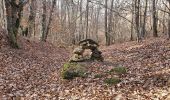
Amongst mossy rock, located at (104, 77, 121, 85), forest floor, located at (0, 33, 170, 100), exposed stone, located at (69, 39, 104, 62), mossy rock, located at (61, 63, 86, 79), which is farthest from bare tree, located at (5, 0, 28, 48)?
mossy rock, located at (104, 77, 121, 85)

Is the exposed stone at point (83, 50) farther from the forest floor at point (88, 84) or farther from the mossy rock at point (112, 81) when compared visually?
the mossy rock at point (112, 81)

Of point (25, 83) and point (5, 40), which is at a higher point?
point (5, 40)

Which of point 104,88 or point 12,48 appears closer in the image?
point 104,88

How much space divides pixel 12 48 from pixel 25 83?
8.69m

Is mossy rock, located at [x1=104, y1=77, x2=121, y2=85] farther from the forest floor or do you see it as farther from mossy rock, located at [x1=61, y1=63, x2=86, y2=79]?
A: mossy rock, located at [x1=61, y1=63, x2=86, y2=79]

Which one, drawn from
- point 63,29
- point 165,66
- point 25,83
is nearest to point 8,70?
point 25,83

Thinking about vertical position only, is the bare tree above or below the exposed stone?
above

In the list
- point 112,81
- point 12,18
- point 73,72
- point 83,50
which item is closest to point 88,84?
point 112,81

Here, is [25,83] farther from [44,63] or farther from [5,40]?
[5,40]

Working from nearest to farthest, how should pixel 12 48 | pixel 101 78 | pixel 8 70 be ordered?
pixel 101 78
pixel 8 70
pixel 12 48

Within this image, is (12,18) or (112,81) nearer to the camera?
(112,81)

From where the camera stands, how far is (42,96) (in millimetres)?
10414

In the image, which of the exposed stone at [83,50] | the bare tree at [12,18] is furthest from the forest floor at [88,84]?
the bare tree at [12,18]

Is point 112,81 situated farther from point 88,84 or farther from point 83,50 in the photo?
point 83,50
